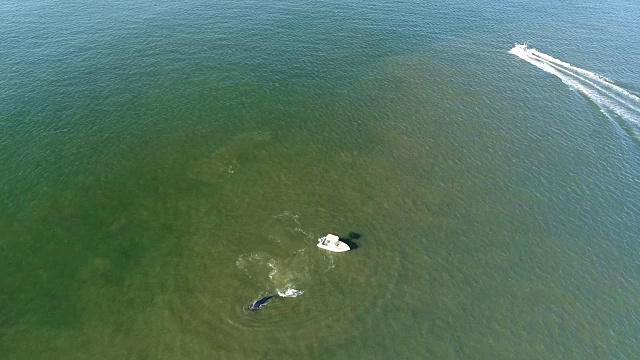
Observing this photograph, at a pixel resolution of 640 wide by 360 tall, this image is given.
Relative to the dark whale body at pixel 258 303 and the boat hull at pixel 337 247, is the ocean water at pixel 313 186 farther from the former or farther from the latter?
the boat hull at pixel 337 247

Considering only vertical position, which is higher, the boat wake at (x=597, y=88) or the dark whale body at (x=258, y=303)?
the boat wake at (x=597, y=88)

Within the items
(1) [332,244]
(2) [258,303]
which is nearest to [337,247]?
(1) [332,244]

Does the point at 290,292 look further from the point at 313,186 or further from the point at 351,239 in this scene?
the point at 313,186

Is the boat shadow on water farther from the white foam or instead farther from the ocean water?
the white foam

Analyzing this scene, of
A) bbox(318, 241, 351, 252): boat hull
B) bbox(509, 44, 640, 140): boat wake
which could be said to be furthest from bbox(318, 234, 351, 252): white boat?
bbox(509, 44, 640, 140): boat wake

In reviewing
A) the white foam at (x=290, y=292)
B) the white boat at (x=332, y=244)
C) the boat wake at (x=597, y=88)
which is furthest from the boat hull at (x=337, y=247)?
the boat wake at (x=597, y=88)

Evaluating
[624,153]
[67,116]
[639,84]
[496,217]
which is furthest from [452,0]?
[67,116]

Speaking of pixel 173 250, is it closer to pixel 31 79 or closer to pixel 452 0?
pixel 31 79
